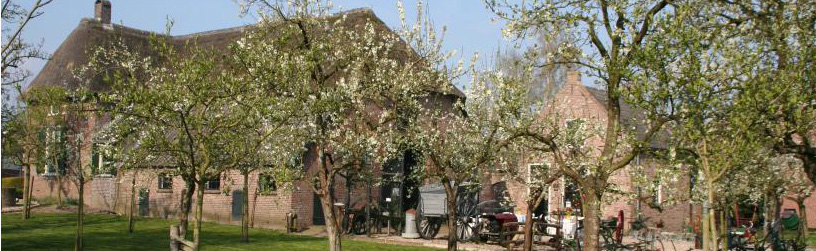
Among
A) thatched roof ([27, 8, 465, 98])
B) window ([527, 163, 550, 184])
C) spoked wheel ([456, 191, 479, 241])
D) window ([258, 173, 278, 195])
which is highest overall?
thatched roof ([27, 8, 465, 98])

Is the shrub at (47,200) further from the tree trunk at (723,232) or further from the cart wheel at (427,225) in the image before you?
the tree trunk at (723,232)

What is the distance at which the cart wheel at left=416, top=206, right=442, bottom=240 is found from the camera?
27219mm

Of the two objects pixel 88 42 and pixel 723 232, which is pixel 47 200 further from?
pixel 723 232

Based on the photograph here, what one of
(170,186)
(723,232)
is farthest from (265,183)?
(170,186)

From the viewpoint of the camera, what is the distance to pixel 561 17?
13180 mm

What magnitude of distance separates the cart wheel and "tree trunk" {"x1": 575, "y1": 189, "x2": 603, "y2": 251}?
14117 millimetres

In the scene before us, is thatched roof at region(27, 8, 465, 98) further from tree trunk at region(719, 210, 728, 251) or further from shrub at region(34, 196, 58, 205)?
tree trunk at region(719, 210, 728, 251)

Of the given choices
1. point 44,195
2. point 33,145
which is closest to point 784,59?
point 33,145

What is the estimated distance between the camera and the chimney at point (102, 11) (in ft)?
141

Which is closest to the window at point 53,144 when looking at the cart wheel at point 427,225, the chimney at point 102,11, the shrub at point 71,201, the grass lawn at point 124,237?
the grass lawn at point 124,237

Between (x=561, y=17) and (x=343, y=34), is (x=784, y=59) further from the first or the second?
(x=343, y=34)

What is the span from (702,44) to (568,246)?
10735 mm

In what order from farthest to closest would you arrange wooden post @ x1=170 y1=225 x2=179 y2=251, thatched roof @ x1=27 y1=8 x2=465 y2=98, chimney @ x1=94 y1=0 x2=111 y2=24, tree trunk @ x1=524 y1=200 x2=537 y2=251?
chimney @ x1=94 y1=0 x2=111 y2=24
thatched roof @ x1=27 y1=8 x2=465 y2=98
tree trunk @ x1=524 y1=200 x2=537 y2=251
wooden post @ x1=170 y1=225 x2=179 y2=251

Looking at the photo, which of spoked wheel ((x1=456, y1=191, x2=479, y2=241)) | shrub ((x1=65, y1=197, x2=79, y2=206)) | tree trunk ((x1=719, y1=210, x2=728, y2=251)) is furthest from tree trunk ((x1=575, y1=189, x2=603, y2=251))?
shrub ((x1=65, y1=197, x2=79, y2=206))
